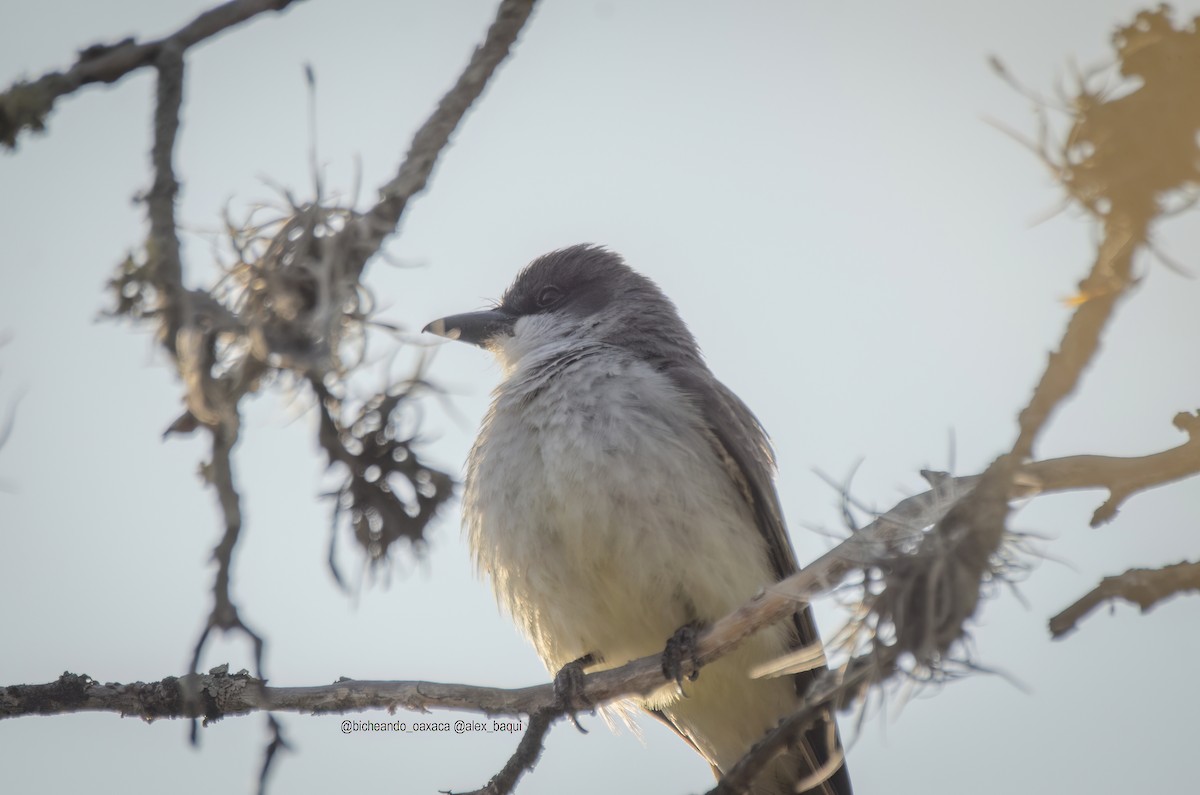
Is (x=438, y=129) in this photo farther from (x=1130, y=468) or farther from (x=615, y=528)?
(x=615, y=528)

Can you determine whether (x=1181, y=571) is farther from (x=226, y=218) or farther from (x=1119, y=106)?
(x=226, y=218)

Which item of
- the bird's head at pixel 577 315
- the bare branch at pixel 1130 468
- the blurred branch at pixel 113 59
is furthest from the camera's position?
the bird's head at pixel 577 315

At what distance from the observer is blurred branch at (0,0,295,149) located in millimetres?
2703

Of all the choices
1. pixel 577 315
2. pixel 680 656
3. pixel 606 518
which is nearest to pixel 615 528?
pixel 606 518

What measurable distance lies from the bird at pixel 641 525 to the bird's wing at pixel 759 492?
10 mm

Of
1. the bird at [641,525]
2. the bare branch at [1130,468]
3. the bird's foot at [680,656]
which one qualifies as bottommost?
the bare branch at [1130,468]

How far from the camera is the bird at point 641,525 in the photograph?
529cm

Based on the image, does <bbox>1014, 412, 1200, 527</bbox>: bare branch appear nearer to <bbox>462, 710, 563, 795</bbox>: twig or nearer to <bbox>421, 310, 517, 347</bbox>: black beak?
<bbox>462, 710, 563, 795</bbox>: twig

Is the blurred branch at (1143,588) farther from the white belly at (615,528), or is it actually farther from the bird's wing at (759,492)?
the bird's wing at (759,492)

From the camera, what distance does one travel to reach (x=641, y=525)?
207 inches

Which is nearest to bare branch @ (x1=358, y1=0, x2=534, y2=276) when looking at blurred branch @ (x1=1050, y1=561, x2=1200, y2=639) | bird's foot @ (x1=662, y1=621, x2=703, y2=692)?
blurred branch @ (x1=1050, y1=561, x2=1200, y2=639)

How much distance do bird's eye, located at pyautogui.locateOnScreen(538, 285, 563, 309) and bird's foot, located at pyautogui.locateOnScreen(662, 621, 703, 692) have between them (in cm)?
288

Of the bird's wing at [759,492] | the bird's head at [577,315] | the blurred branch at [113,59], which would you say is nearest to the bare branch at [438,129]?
the blurred branch at [113,59]

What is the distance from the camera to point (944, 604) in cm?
297
